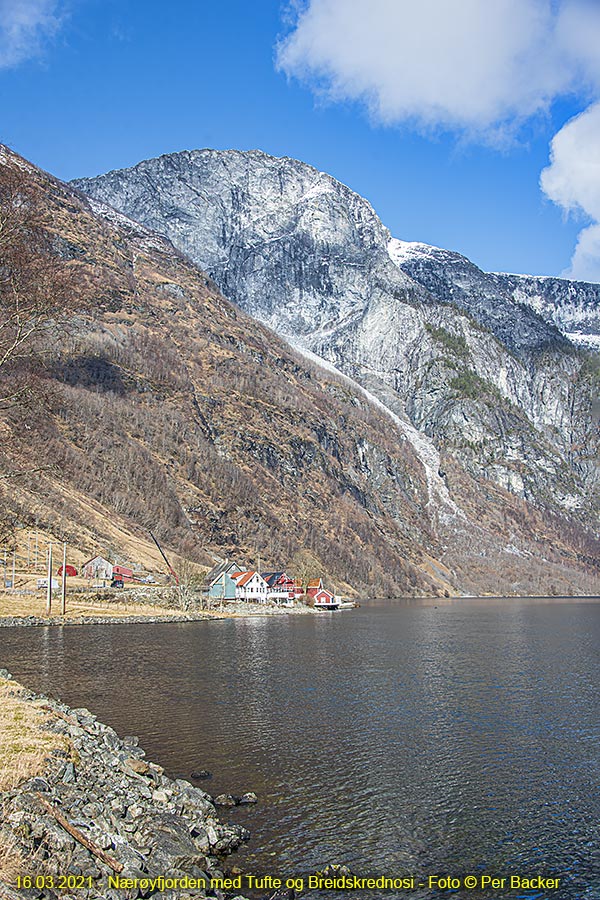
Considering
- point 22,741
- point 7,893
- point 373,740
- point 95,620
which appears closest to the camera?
point 7,893

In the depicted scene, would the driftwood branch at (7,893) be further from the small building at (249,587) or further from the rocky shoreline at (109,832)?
the small building at (249,587)


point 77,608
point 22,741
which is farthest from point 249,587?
point 22,741

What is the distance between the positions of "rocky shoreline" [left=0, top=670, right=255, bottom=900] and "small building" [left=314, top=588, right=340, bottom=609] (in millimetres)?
139133

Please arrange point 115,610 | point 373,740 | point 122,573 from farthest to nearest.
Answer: point 122,573 < point 115,610 < point 373,740

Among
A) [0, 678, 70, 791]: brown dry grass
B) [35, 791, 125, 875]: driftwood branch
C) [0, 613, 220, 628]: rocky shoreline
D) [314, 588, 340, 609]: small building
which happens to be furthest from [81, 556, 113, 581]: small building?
[35, 791, 125, 875]: driftwood branch

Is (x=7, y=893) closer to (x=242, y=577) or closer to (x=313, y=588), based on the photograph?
(x=242, y=577)

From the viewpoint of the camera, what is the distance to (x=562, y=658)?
69.9 metres

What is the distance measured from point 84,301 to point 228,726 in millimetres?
22425

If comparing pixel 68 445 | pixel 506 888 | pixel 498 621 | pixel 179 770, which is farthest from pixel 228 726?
pixel 68 445

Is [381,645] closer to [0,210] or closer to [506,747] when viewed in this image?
[506,747]

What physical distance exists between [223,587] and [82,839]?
133m

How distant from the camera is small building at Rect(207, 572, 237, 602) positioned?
478 feet

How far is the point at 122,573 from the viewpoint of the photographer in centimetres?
12812

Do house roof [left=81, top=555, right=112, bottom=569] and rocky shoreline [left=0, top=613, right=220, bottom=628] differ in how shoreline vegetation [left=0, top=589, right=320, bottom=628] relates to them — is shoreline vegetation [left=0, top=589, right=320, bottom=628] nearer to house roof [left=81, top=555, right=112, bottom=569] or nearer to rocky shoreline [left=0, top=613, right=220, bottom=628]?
rocky shoreline [left=0, top=613, right=220, bottom=628]
